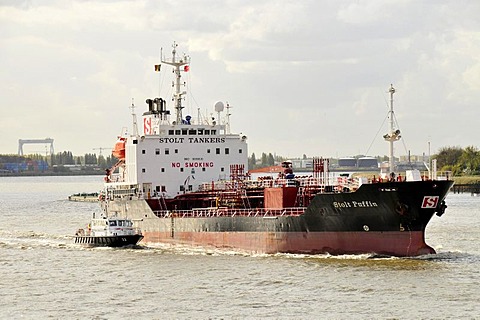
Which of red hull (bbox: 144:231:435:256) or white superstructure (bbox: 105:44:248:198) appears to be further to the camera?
white superstructure (bbox: 105:44:248:198)

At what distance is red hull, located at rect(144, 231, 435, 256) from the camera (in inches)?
1344

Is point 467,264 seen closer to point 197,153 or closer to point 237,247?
point 237,247

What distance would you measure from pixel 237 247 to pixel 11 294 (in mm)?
11494

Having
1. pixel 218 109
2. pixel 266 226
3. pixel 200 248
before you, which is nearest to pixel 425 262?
pixel 266 226

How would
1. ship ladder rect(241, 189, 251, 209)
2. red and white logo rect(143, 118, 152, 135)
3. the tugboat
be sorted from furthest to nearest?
red and white logo rect(143, 118, 152, 135)
the tugboat
ship ladder rect(241, 189, 251, 209)

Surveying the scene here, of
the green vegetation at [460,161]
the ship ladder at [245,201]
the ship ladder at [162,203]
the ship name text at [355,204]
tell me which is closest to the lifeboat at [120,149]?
the ship ladder at [162,203]

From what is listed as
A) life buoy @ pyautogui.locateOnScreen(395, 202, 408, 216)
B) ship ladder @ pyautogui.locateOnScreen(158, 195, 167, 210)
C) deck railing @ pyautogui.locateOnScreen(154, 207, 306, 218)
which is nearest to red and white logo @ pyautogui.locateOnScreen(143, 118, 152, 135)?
ship ladder @ pyautogui.locateOnScreen(158, 195, 167, 210)

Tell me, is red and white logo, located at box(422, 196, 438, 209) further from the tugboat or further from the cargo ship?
the tugboat

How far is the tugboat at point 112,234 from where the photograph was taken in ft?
140

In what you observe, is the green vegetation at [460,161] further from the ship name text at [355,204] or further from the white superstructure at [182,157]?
the ship name text at [355,204]

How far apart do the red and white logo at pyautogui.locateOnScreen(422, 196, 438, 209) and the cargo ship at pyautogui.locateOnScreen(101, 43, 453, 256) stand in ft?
0.12

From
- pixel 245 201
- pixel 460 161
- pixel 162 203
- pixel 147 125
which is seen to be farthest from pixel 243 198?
pixel 460 161

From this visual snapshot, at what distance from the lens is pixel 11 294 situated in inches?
1184

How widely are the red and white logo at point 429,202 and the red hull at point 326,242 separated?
1.09m
